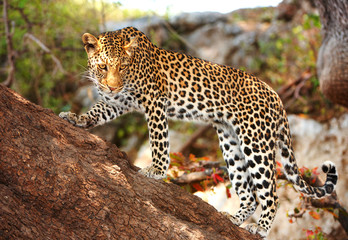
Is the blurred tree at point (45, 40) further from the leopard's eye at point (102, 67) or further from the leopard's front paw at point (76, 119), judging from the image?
the leopard's front paw at point (76, 119)

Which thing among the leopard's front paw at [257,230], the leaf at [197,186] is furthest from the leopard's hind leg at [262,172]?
the leaf at [197,186]

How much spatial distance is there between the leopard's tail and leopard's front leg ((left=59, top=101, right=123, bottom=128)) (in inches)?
97.2

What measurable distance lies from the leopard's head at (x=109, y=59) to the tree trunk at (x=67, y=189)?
96cm

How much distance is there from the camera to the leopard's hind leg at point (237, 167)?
20.3 ft

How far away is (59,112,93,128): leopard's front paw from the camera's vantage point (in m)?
4.95

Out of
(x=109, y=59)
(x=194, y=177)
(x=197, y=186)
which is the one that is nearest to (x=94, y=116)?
(x=109, y=59)

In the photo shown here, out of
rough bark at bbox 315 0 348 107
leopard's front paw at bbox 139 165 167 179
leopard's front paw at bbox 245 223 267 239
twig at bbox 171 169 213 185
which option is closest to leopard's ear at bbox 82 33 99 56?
leopard's front paw at bbox 139 165 167 179

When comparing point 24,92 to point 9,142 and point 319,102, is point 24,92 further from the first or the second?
→ point 9,142

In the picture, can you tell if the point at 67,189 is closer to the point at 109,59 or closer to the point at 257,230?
the point at 109,59

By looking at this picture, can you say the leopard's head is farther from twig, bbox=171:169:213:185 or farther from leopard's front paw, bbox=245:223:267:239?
leopard's front paw, bbox=245:223:267:239

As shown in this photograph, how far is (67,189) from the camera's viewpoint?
3779 millimetres

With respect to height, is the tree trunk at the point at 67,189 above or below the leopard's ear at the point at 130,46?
below

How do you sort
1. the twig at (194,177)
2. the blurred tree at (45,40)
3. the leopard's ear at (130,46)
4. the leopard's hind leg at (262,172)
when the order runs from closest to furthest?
the leopard's ear at (130,46) < the leopard's hind leg at (262,172) < the twig at (194,177) < the blurred tree at (45,40)

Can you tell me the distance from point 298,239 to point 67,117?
6.81 metres
